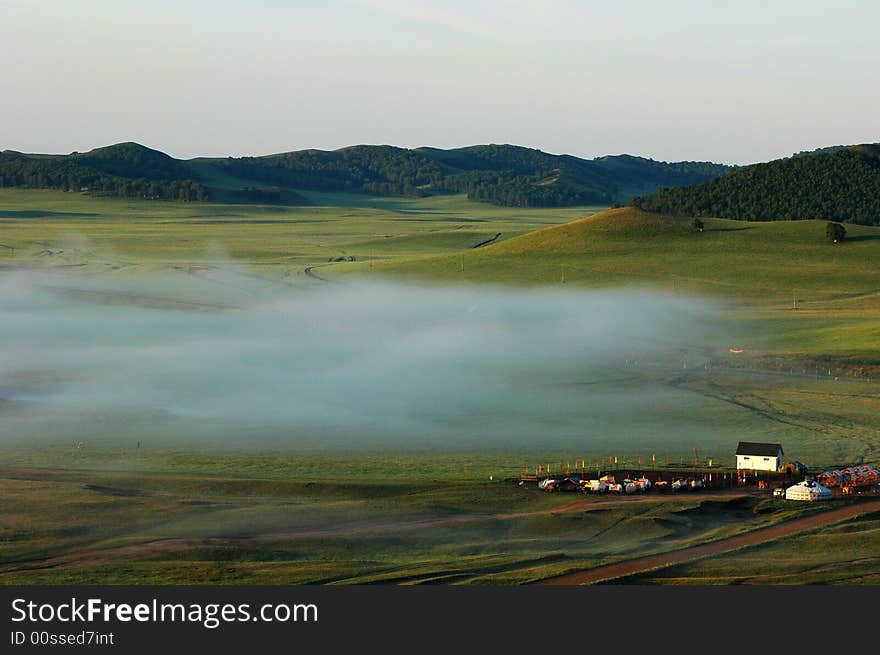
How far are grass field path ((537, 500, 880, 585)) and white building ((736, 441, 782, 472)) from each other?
20.8 feet

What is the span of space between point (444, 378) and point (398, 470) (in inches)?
996

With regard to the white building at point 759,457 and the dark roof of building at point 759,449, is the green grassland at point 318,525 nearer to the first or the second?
the white building at point 759,457

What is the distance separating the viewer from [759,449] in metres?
54.6

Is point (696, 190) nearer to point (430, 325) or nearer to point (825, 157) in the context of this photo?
point (825, 157)

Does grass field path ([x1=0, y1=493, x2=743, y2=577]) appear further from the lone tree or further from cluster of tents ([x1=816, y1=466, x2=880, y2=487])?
the lone tree

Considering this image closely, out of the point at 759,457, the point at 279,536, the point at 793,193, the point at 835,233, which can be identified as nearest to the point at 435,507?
the point at 279,536

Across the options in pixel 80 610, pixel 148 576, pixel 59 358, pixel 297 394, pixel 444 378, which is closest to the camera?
pixel 80 610

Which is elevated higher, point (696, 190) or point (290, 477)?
point (696, 190)

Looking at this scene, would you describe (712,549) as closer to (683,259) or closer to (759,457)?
(759,457)

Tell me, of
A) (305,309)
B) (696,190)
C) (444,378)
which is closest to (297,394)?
(444,378)

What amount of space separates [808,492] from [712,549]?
9057 mm

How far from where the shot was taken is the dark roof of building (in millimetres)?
54062

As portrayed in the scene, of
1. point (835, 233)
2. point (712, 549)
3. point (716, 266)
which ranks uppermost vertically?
point (835, 233)

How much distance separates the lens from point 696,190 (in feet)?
614
